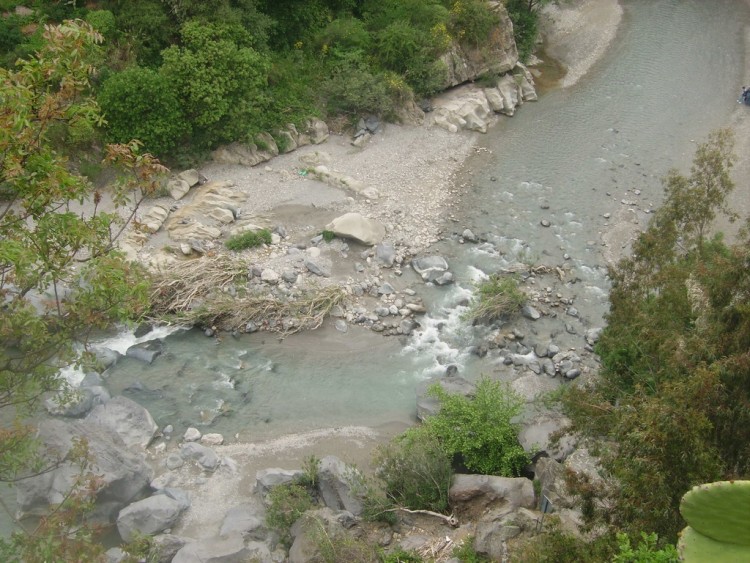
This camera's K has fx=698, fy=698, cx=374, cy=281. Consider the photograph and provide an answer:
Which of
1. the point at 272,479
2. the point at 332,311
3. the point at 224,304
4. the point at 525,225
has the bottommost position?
the point at 272,479

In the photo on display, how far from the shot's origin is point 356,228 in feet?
67.2

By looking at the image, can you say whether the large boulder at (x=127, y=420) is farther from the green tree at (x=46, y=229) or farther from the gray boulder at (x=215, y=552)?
the green tree at (x=46, y=229)

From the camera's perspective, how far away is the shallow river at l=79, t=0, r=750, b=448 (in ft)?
54.5

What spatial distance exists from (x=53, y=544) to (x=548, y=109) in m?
24.4

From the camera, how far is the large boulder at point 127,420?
595 inches

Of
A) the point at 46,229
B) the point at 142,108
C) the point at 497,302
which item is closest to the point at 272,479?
the point at 46,229

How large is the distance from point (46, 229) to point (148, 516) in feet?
22.2

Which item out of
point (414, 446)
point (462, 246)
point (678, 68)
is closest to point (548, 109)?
point (678, 68)

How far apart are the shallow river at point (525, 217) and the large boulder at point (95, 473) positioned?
187 cm

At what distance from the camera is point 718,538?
468 centimetres

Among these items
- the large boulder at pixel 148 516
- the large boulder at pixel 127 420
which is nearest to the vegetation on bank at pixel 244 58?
the large boulder at pixel 127 420

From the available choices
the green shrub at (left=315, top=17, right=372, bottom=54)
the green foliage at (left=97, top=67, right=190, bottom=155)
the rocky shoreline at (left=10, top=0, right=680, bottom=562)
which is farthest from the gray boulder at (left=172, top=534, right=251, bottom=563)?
the green shrub at (left=315, top=17, right=372, bottom=54)

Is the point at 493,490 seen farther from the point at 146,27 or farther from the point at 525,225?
the point at 146,27

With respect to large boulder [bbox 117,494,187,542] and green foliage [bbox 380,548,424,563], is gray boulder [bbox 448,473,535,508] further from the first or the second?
large boulder [bbox 117,494,187,542]
